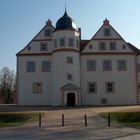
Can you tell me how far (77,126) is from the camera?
Answer: 24484mm

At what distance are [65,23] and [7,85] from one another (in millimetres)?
41966

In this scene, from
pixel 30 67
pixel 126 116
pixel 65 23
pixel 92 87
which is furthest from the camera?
pixel 30 67

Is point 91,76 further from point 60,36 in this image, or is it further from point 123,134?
point 123,134

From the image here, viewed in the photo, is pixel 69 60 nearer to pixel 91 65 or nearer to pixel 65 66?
pixel 65 66

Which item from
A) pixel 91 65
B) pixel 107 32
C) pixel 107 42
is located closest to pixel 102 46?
pixel 107 42

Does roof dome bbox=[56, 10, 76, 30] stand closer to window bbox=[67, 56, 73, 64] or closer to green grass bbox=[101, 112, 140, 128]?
window bbox=[67, 56, 73, 64]

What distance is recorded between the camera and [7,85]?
86.1 m

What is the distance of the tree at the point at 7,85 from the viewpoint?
278 feet

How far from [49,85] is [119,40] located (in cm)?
1192

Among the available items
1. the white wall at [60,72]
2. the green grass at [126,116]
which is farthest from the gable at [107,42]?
the green grass at [126,116]

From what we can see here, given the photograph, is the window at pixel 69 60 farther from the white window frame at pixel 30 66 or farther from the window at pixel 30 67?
the window at pixel 30 67

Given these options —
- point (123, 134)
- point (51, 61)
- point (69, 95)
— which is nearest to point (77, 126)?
point (123, 134)

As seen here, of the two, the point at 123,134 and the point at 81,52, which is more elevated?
the point at 81,52

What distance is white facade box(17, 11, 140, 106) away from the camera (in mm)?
48625
